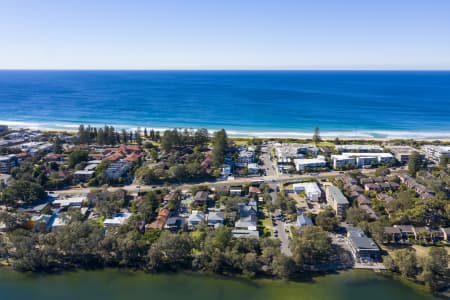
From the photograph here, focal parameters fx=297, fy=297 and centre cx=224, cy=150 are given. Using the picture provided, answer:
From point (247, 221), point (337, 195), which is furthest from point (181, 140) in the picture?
point (337, 195)

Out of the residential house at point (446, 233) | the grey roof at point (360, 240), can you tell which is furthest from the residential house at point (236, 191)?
the residential house at point (446, 233)

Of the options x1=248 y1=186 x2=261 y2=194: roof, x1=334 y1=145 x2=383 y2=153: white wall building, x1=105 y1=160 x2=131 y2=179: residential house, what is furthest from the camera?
x1=334 y1=145 x2=383 y2=153: white wall building

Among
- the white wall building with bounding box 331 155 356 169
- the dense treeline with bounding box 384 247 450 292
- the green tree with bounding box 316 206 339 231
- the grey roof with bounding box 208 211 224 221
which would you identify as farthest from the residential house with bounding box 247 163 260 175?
the dense treeline with bounding box 384 247 450 292

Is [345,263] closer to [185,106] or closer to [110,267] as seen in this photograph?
[110,267]

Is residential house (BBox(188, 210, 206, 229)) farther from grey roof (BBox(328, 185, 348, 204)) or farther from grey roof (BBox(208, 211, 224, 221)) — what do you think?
grey roof (BBox(328, 185, 348, 204))

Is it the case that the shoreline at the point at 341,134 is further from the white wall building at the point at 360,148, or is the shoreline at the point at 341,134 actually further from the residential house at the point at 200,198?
the residential house at the point at 200,198

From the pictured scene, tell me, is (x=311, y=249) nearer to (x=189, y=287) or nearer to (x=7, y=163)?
(x=189, y=287)

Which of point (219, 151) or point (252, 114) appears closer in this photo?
point (219, 151)

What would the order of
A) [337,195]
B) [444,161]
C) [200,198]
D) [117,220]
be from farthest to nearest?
[444,161], [200,198], [337,195], [117,220]
